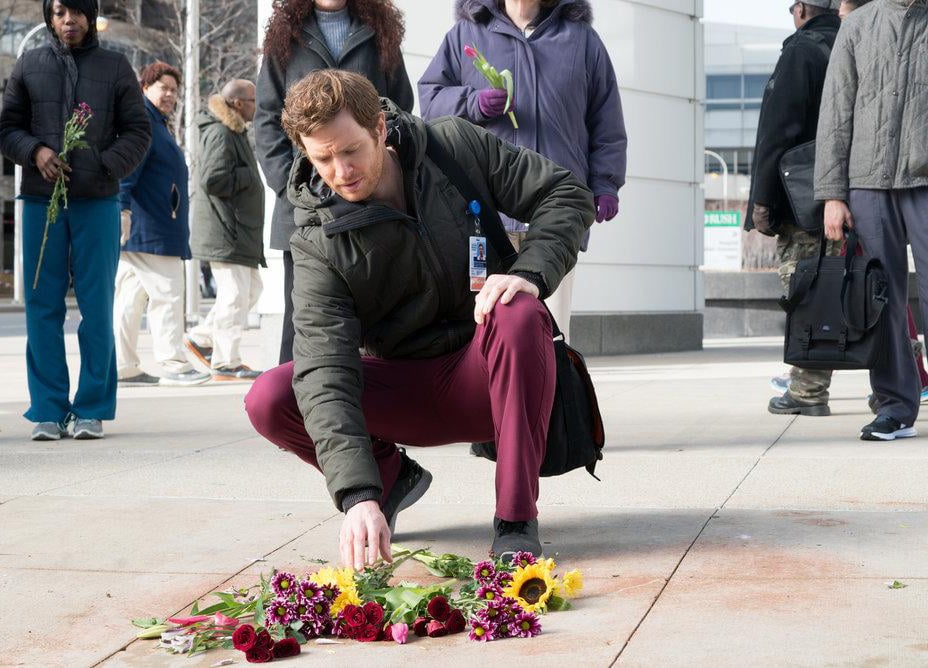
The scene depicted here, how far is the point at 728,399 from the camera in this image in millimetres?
7703

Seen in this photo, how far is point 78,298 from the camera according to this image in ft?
21.0

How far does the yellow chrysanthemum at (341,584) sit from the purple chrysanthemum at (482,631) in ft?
0.89

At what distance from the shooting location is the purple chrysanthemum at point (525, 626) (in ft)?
9.61

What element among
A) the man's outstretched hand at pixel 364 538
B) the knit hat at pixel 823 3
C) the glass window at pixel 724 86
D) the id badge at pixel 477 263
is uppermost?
the glass window at pixel 724 86

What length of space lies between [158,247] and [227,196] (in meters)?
0.73

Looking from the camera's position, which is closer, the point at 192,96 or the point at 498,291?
the point at 498,291

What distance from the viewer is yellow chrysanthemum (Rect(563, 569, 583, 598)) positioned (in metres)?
3.18

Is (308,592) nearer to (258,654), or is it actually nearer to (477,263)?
(258,654)

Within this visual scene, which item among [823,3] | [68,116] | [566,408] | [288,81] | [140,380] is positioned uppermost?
[823,3]

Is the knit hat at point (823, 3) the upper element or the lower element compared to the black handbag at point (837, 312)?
upper

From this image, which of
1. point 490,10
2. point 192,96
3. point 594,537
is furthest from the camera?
point 192,96

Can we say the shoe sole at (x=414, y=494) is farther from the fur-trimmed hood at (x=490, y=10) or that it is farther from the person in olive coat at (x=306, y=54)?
the fur-trimmed hood at (x=490, y=10)

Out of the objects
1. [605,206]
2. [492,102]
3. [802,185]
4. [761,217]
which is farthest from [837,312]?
[492,102]

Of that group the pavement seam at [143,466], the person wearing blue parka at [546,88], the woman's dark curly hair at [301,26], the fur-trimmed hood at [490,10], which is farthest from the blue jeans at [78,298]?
the fur-trimmed hood at [490,10]
